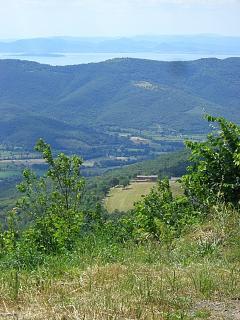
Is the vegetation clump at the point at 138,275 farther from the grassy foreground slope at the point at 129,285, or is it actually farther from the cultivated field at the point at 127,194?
the cultivated field at the point at 127,194

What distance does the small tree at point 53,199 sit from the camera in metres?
11.0

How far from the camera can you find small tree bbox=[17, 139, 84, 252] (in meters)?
11.0

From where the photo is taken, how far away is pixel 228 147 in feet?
39.6

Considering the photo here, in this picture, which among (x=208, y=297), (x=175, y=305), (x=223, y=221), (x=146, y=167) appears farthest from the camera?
(x=146, y=167)

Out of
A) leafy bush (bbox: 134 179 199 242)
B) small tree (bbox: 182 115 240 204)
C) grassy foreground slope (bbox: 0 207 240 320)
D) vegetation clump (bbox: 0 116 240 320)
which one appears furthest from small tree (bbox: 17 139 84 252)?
grassy foreground slope (bbox: 0 207 240 320)

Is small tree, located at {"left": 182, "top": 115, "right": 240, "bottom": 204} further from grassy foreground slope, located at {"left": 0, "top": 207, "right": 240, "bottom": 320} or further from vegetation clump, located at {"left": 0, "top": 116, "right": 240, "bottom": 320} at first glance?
grassy foreground slope, located at {"left": 0, "top": 207, "right": 240, "bottom": 320}

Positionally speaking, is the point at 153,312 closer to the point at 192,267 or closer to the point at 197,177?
Result: the point at 192,267

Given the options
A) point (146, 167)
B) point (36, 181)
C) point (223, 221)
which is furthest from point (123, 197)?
point (223, 221)

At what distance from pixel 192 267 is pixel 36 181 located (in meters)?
9.05

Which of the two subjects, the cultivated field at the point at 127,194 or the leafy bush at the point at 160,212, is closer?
the leafy bush at the point at 160,212

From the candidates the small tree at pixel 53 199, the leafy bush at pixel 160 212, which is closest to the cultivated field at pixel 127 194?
the small tree at pixel 53 199

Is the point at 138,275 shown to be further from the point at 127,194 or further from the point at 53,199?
the point at 127,194

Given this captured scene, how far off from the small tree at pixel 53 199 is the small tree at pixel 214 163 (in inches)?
104

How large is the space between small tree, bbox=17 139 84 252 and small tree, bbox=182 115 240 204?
2.65 metres
